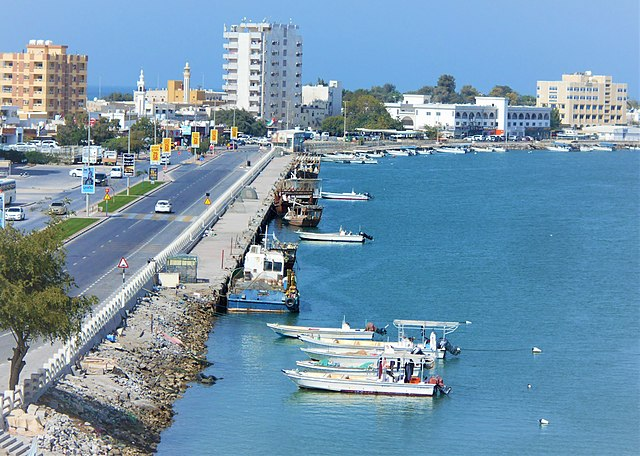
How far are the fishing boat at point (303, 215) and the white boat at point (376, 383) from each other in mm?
47425

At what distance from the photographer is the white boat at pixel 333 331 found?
160 ft

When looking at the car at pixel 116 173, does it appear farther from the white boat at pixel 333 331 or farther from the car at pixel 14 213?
the white boat at pixel 333 331

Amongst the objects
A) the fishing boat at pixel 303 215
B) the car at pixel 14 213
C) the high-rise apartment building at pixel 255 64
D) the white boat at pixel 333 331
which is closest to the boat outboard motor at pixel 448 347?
the white boat at pixel 333 331

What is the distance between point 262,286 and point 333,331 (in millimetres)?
7406

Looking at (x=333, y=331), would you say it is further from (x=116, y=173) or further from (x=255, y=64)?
(x=255, y=64)

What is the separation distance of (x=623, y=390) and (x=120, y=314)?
660 inches

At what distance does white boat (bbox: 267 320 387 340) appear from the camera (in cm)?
4866

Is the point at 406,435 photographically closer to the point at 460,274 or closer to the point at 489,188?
the point at 460,274

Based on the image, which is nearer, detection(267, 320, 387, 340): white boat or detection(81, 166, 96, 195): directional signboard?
detection(267, 320, 387, 340): white boat

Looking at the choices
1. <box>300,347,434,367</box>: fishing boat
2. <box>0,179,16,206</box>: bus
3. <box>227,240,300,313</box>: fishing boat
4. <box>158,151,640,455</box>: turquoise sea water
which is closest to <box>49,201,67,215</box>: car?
<box>0,179,16,206</box>: bus

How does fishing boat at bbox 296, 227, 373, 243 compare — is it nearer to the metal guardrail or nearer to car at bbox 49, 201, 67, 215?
the metal guardrail

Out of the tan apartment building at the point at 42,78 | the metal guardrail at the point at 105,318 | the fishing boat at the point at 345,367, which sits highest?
the tan apartment building at the point at 42,78

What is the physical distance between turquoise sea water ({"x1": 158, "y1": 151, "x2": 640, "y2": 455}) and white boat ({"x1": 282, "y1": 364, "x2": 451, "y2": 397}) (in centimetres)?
32

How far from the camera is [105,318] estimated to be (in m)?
43.3
